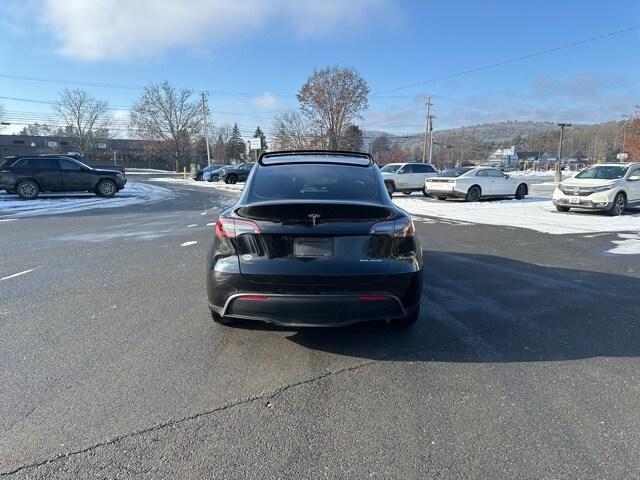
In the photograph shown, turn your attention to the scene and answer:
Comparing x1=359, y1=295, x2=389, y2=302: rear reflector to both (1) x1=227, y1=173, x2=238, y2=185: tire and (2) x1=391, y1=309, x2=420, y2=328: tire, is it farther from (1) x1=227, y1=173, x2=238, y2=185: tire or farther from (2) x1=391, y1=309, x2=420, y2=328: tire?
(1) x1=227, y1=173, x2=238, y2=185: tire

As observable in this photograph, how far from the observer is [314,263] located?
3.44 metres

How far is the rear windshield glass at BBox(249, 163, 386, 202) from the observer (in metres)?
3.94

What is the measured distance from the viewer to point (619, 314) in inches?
186

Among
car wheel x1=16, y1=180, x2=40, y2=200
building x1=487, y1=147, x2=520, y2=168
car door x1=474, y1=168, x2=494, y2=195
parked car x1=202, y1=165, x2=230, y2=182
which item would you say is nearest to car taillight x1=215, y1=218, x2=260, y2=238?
car door x1=474, y1=168, x2=494, y2=195

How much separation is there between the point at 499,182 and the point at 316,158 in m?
17.4

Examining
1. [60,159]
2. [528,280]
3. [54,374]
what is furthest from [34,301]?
[60,159]

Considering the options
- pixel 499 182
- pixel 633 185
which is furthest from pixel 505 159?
pixel 633 185

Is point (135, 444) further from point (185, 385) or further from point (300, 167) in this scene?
point (300, 167)

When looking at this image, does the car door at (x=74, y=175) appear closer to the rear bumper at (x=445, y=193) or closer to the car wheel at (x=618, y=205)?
the rear bumper at (x=445, y=193)

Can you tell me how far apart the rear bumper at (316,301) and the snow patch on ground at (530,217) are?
28.2 feet

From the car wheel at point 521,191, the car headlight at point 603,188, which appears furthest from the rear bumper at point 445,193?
the car headlight at point 603,188

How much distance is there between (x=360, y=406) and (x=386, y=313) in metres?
0.82

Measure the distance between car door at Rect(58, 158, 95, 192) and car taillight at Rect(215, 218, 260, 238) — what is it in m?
19.1

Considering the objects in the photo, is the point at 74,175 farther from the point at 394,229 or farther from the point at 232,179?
the point at 394,229
